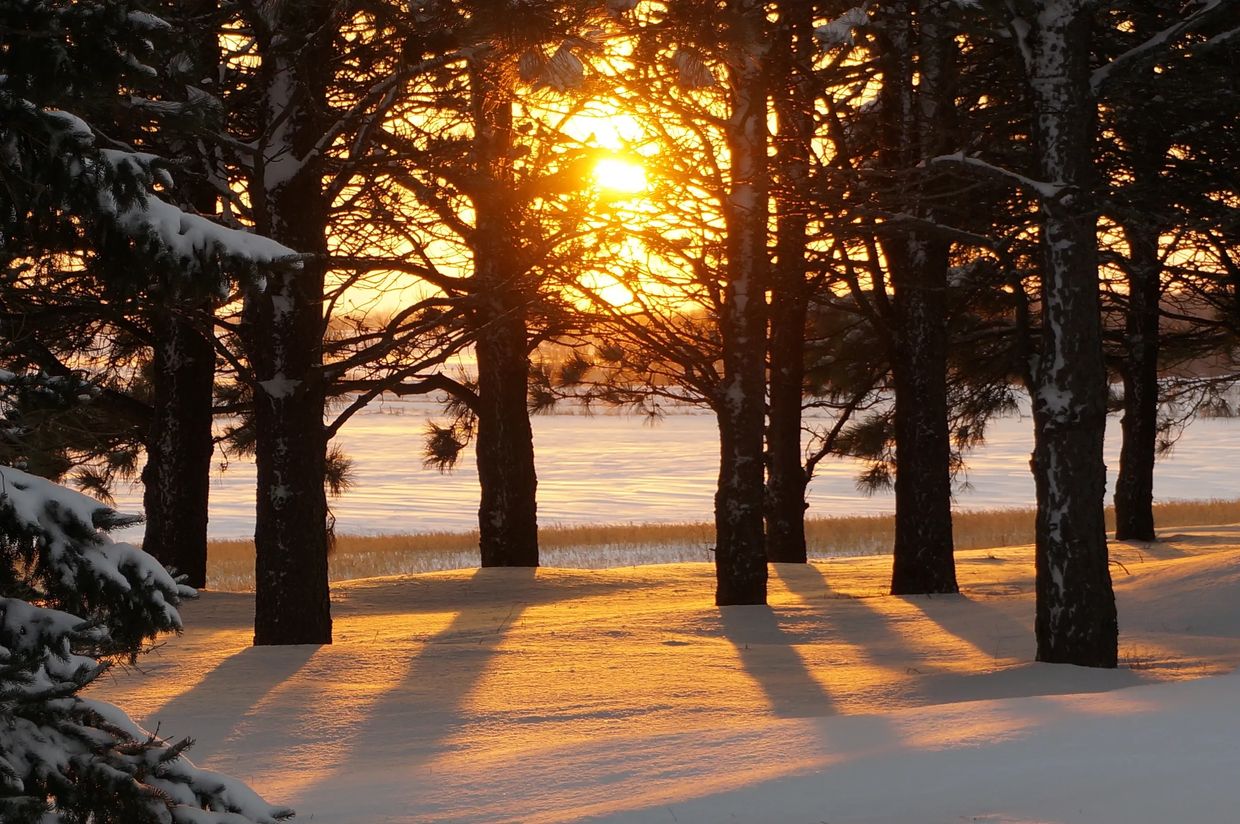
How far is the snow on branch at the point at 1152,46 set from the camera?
841 centimetres

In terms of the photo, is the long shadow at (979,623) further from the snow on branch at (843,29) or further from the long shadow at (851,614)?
the snow on branch at (843,29)

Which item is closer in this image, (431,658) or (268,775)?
(268,775)

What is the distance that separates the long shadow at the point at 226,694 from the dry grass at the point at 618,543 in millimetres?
10535

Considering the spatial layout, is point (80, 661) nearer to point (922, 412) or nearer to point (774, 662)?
point (774, 662)

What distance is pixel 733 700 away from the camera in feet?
26.4

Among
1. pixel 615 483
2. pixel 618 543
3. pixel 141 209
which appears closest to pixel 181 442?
pixel 618 543

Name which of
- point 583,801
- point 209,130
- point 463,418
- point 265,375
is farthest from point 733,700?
point 463,418

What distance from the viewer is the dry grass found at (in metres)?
22.4

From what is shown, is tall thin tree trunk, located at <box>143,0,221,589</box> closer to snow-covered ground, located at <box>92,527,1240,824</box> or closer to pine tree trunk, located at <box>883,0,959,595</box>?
snow-covered ground, located at <box>92,527,1240,824</box>

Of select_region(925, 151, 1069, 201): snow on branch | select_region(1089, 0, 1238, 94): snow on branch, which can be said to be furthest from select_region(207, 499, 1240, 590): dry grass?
select_region(1089, 0, 1238, 94): snow on branch

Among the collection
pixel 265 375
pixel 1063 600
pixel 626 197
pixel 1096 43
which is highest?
pixel 1096 43

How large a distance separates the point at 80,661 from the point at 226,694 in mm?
5467

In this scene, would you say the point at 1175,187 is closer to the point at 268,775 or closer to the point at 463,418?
the point at 268,775

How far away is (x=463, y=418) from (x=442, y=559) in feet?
12.9
